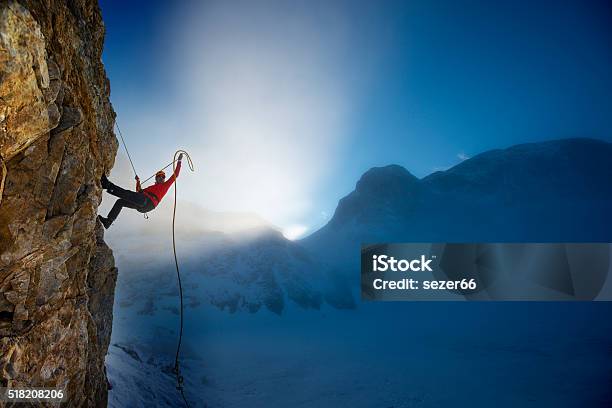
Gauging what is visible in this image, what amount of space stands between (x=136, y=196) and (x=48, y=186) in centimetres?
A: 334

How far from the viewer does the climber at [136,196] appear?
929 centimetres

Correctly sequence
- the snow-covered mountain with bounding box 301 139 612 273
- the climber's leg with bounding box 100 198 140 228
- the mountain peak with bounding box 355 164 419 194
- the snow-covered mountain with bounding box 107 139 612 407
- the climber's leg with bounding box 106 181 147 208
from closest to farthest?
the climber's leg with bounding box 106 181 147 208 → the climber's leg with bounding box 100 198 140 228 → the snow-covered mountain with bounding box 107 139 612 407 → the snow-covered mountain with bounding box 301 139 612 273 → the mountain peak with bounding box 355 164 419 194

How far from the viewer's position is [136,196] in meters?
9.51

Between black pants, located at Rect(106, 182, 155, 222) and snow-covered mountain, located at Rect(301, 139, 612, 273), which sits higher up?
snow-covered mountain, located at Rect(301, 139, 612, 273)

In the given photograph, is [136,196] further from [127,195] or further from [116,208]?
[116,208]

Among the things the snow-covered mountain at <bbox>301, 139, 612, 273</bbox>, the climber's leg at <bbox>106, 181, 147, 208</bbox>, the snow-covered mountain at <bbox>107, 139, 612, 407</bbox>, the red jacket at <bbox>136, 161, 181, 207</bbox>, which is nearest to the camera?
the climber's leg at <bbox>106, 181, 147, 208</bbox>

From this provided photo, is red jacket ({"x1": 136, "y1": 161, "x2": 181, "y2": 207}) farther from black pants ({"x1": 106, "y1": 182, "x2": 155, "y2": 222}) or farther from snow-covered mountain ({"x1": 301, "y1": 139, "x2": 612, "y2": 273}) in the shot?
Result: snow-covered mountain ({"x1": 301, "y1": 139, "x2": 612, "y2": 273})

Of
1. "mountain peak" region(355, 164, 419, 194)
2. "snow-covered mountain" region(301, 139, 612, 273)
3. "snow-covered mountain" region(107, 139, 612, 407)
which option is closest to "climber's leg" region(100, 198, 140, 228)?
"snow-covered mountain" region(107, 139, 612, 407)

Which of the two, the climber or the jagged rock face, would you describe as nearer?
the jagged rock face

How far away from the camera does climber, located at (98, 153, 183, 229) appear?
929 centimetres

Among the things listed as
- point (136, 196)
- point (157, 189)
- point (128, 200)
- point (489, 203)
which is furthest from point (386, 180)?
point (128, 200)

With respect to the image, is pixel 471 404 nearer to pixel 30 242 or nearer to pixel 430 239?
pixel 30 242

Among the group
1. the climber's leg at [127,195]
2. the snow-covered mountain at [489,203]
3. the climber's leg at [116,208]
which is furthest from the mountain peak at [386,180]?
the climber's leg at [116,208]

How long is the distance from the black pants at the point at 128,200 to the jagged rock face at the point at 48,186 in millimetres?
466
